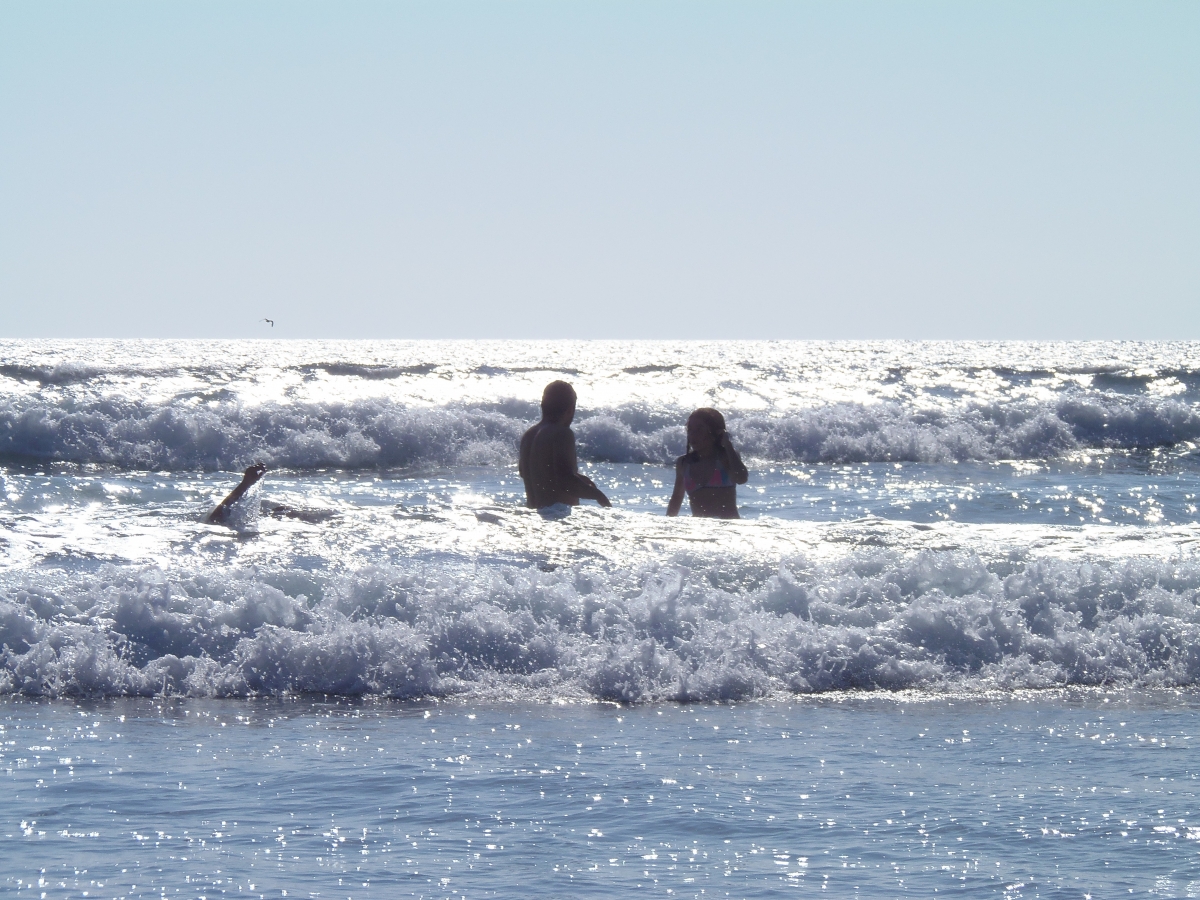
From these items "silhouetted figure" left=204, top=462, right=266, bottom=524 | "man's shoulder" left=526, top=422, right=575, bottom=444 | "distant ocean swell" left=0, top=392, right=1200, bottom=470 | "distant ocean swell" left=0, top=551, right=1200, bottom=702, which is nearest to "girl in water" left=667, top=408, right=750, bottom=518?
"man's shoulder" left=526, top=422, right=575, bottom=444

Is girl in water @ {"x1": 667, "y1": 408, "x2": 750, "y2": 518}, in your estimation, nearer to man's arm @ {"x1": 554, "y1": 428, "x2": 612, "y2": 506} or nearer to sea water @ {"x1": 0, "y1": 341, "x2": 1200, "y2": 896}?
sea water @ {"x1": 0, "y1": 341, "x2": 1200, "y2": 896}

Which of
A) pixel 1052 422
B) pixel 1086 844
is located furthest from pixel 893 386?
pixel 1086 844

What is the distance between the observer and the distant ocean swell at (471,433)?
18688 mm

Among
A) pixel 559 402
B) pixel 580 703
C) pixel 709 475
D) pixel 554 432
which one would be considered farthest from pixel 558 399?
pixel 580 703

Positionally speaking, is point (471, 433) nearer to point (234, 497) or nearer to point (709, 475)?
point (234, 497)

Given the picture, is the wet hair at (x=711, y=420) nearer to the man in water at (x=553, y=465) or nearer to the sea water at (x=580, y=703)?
the sea water at (x=580, y=703)

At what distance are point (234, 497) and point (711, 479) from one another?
331cm

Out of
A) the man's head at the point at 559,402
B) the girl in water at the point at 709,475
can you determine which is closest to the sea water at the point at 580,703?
the girl in water at the point at 709,475

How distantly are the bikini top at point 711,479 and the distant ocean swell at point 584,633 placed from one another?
1.93m

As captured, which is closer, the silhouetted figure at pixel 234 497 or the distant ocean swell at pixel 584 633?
the distant ocean swell at pixel 584 633

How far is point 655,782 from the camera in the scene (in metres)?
4.14

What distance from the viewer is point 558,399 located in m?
8.23

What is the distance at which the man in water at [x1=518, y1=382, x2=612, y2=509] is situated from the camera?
839cm

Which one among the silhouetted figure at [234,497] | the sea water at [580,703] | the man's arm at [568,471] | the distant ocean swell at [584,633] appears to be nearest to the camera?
the sea water at [580,703]
